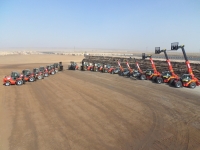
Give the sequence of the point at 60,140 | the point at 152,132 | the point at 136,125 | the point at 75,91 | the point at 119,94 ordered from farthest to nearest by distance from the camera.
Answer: the point at 75,91, the point at 119,94, the point at 136,125, the point at 152,132, the point at 60,140

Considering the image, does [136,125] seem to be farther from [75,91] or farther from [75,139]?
[75,91]

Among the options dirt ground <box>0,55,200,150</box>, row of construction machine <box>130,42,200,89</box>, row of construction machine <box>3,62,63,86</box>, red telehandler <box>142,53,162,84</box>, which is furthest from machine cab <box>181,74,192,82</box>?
row of construction machine <box>3,62,63,86</box>

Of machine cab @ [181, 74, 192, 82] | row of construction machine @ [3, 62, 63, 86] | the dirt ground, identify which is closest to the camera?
the dirt ground

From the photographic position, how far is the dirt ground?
8844 millimetres

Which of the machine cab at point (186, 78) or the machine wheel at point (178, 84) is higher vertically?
the machine cab at point (186, 78)

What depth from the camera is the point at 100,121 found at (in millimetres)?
11430

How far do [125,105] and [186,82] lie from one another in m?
9.95

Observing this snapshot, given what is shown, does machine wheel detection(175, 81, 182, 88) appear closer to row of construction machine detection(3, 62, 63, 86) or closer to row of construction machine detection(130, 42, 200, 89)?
row of construction machine detection(130, 42, 200, 89)

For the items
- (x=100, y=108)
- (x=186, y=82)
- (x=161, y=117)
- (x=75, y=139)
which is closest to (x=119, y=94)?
(x=100, y=108)

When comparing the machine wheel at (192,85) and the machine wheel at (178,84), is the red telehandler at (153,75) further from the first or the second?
the machine wheel at (192,85)

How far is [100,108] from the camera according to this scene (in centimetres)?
1391

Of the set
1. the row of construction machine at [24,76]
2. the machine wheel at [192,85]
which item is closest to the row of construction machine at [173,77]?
the machine wheel at [192,85]

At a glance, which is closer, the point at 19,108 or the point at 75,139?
the point at 75,139

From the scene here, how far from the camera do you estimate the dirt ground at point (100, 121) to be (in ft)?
29.0
